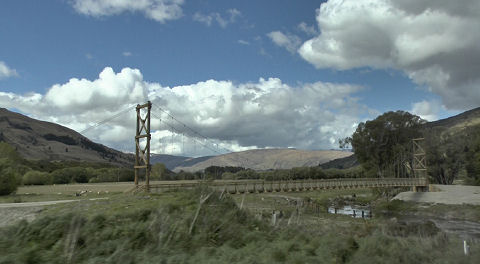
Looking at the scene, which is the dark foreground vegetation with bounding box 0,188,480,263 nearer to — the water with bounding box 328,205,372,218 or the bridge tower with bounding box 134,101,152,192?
the bridge tower with bounding box 134,101,152,192

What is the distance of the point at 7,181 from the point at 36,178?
31.6m

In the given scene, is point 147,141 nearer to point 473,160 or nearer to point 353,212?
point 353,212

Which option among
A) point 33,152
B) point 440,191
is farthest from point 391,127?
point 33,152

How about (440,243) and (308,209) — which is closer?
(440,243)

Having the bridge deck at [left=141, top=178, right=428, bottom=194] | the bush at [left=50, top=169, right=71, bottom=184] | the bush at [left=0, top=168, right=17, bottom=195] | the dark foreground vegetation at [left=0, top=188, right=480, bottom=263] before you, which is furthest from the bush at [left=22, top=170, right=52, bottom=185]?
the dark foreground vegetation at [left=0, top=188, right=480, bottom=263]

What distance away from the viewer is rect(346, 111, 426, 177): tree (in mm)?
75375

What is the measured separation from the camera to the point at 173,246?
30.1 ft

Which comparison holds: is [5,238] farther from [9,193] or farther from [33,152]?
[33,152]

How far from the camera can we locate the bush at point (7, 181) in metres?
34.8

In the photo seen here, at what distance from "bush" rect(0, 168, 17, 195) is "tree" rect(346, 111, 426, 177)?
210 ft

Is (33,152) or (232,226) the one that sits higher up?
(33,152)

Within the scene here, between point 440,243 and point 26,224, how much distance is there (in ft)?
46.0

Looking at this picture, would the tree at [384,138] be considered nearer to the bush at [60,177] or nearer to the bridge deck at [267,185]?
the bridge deck at [267,185]

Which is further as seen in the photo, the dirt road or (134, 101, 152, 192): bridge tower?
the dirt road
